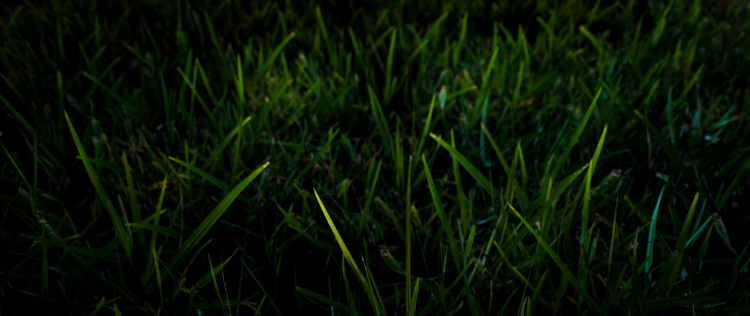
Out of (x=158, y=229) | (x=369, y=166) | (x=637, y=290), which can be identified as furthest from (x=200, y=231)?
(x=637, y=290)

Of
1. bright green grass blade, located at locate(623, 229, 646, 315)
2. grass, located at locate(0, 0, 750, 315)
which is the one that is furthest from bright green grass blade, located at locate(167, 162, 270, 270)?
bright green grass blade, located at locate(623, 229, 646, 315)

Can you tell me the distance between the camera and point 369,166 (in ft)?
3.08

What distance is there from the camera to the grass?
71 centimetres

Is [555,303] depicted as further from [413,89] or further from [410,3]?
[410,3]

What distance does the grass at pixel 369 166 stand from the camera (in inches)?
28.0

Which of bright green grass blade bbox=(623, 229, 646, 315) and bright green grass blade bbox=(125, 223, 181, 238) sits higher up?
bright green grass blade bbox=(125, 223, 181, 238)

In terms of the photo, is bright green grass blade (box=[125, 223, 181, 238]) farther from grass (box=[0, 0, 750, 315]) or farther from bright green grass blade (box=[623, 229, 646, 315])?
bright green grass blade (box=[623, 229, 646, 315])

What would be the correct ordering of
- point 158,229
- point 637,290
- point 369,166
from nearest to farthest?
point 637,290 < point 158,229 < point 369,166

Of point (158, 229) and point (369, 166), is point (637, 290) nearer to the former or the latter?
point (369, 166)

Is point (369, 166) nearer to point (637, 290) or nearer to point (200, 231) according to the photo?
point (200, 231)

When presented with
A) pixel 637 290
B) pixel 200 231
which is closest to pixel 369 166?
pixel 200 231

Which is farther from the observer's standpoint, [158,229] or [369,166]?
[369,166]

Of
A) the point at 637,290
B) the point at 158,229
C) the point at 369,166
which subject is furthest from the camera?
the point at 369,166

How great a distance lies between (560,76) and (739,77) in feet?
1.57
